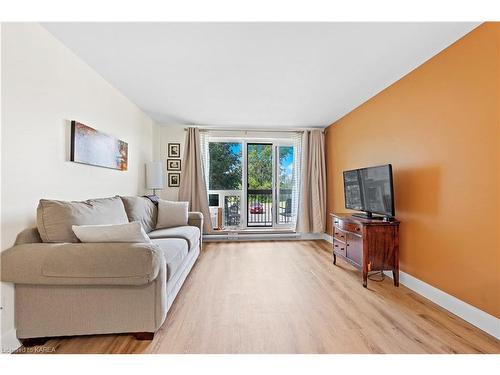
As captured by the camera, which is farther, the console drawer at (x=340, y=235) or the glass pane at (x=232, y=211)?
the glass pane at (x=232, y=211)

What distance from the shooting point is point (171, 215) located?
3.50m

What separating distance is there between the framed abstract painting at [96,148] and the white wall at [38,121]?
2.6 inches

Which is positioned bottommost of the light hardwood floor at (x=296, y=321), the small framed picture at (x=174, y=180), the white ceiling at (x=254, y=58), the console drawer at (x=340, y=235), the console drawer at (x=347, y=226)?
the light hardwood floor at (x=296, y=321)

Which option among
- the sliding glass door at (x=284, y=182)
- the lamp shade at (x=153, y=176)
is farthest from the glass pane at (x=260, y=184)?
the lamp shade at (x=153, y=176)

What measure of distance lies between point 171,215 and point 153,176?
0.99 meters

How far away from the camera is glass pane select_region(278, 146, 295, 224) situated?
5.18 m

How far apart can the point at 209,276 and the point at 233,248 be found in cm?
135

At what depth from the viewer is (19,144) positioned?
169cm

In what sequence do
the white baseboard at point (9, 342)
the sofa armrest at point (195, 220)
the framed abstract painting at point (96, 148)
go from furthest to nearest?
the sofa armrest at point (195, 220)
the framed abstract painting at point (96, 148)
the white baseboard at point (9, 342)

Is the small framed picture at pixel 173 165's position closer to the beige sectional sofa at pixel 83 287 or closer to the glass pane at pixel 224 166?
the glass pane at pixel 224 166

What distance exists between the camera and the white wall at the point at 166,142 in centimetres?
472

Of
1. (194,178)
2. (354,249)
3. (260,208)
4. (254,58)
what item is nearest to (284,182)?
(260,208)

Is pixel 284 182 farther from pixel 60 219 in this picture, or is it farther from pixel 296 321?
pixel 60 219
